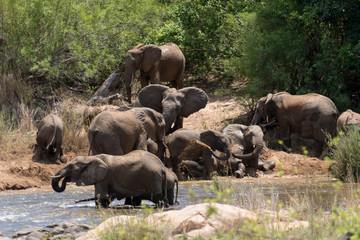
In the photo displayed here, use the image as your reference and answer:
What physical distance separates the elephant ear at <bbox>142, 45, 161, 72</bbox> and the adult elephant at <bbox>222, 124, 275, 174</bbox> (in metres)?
3.64

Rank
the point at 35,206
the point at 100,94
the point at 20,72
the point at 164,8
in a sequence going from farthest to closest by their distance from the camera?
the point at 164,8, the point at 100,94, the point at 20,72, the point at 35,206

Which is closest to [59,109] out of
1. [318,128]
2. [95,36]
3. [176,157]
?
[95,36]

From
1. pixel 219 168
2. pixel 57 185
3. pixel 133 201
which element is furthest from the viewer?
pixel 219 168

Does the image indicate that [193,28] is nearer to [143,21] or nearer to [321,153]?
[143,21]

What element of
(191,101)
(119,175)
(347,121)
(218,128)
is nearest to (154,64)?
(218,128)

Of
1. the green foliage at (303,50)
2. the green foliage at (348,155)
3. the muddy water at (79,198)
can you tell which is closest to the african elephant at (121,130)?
the muddy water at (79,198)

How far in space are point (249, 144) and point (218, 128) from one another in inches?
126

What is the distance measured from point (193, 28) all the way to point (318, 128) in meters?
6.35

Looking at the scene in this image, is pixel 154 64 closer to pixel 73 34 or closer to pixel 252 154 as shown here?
pixel 73 34

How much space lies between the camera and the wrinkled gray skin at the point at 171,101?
15647 mm

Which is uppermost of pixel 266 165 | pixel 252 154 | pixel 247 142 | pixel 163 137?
pixel 163 137

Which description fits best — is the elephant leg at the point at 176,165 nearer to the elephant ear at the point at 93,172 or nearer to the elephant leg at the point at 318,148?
the elephant leg at the point at 318,148

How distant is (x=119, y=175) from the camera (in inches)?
420

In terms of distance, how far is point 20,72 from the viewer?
18.8 metres
